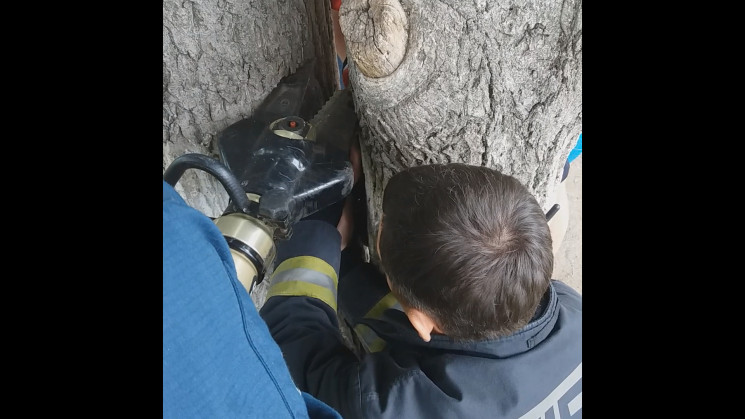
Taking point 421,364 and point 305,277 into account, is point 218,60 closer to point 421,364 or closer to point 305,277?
point 305,277

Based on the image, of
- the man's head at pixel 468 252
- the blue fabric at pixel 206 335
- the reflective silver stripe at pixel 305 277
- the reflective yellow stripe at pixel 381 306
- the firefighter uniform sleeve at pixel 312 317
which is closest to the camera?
the blue fabric at pixel 206 335

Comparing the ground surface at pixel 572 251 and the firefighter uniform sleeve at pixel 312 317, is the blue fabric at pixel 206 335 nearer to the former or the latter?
the firefighter uniform sleeve at pixel 312 317

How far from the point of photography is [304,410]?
617mm

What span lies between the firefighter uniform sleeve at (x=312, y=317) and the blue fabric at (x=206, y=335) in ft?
1.44

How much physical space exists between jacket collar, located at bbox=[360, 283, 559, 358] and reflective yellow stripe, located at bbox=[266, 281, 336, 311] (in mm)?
137

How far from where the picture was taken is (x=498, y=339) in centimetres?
97

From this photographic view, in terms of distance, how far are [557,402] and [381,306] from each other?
426 mm

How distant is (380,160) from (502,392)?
20.9 inches

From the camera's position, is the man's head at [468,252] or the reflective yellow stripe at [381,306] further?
Answer: the reflective yellow stripe at [381,306]

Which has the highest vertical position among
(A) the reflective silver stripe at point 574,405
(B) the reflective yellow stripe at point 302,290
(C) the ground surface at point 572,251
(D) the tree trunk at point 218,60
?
(D) the tree trunk at point 218,60

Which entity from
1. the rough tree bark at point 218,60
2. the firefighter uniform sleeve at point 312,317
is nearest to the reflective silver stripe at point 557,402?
the firefighter uniform sleeve at point 312,317

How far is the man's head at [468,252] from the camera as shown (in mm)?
896

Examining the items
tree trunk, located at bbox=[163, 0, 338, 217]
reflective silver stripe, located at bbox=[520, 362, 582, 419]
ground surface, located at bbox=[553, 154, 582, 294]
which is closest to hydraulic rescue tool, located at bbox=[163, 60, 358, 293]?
tree trunk, located at bbox=[163, 0, 338, 217]
